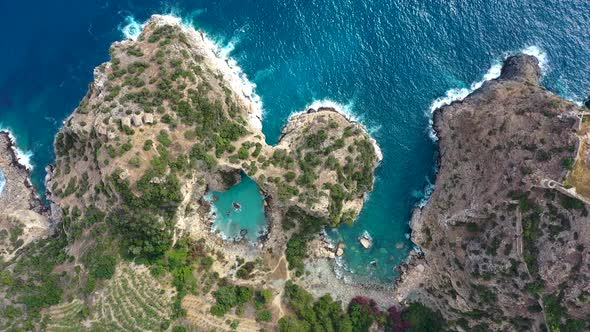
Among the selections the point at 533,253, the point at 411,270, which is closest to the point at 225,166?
the point at 411,270

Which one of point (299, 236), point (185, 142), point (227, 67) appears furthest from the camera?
point (227, 67)

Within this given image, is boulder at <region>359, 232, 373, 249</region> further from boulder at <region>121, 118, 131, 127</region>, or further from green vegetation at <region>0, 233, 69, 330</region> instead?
green vegetation at <region>0, 233, 69, 330</region>

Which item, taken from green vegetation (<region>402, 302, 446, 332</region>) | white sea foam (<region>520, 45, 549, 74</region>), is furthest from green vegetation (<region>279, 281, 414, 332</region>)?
white sea foam (<region>520, 45, 549, 74</region>)

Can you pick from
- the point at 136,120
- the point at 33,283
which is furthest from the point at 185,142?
the point at 33,283

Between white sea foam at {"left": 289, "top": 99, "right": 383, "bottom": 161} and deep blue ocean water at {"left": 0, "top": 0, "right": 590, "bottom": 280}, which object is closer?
deep blue ocean water at {"left": 0, "top": 0, "right": 590, "bottom": 280}

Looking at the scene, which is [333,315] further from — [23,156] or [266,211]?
[23,156]

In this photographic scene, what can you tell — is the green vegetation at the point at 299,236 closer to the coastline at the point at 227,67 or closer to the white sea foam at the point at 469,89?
the coastline at the point at 227,67
